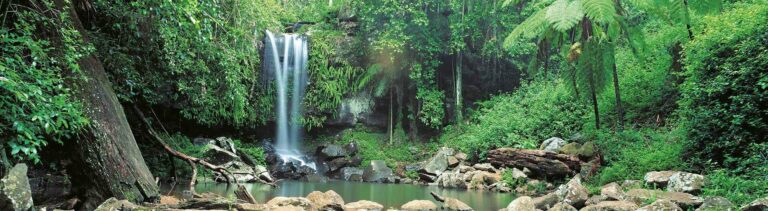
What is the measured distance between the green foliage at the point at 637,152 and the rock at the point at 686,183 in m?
1.01

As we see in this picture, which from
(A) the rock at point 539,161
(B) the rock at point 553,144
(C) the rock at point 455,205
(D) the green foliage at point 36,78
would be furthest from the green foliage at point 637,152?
(D) the green foliage at point 36,78

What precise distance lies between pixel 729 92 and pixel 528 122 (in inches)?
269

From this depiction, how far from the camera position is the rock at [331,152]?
16.3m

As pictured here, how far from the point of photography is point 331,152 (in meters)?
16.3

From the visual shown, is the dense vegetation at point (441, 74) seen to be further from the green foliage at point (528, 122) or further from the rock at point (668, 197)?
the rock at point (668, 197)

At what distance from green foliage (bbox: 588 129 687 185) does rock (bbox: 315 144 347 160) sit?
27.2 ft

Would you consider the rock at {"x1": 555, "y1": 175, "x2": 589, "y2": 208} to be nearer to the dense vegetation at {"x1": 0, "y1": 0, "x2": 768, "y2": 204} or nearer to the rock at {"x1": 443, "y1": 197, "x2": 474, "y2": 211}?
the rock at {"x1": 443, "y1": 197, "x2": 474, "y2": 211}

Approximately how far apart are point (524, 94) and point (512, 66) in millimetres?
2124

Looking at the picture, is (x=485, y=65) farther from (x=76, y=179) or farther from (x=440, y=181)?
(x=76, y=179)

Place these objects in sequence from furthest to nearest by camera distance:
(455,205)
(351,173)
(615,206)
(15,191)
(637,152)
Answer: (351,173)
(637,152)
(455,205)
(615,206)
(15,191)

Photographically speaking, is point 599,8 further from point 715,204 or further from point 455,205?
point 455,205

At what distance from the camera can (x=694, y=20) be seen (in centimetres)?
939

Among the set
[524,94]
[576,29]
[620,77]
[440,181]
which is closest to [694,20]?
[576,29]

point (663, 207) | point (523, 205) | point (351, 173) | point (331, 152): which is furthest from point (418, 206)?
point (331, 152)
